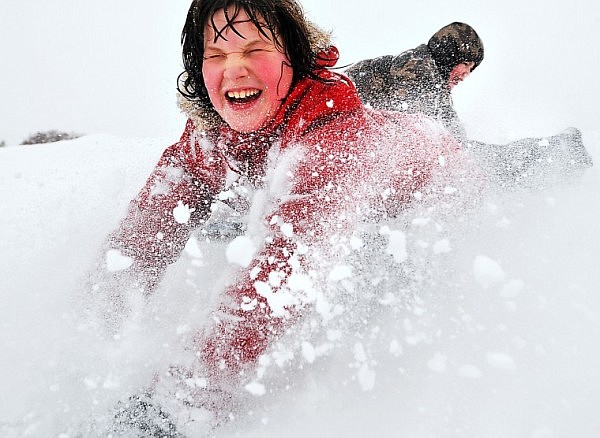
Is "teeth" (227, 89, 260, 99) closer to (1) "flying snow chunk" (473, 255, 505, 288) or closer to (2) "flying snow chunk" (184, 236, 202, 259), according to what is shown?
(2) "flying snow chunk" (184, 236, 202, 259)

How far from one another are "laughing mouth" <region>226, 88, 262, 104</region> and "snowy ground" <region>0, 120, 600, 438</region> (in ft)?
1.61

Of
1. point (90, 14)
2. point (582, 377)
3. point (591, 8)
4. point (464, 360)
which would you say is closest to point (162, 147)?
point (464, 360)

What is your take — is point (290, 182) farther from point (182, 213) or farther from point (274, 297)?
point (182, 213)

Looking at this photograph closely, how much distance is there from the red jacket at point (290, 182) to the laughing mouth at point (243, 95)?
7 centimetres

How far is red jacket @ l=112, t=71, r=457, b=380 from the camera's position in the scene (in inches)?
38.8

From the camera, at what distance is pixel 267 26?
124cm

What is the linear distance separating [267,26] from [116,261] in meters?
0.73

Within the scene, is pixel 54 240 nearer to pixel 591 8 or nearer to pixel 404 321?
pixel 404 321

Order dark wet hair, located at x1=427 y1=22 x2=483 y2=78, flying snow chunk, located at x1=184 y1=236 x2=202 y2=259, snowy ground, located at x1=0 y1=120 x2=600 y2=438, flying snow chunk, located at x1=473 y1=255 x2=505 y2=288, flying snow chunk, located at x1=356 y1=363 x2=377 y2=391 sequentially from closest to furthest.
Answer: snowy ground, located at x1=0 y1=120 x2=600 y2=438, flying snow chunk, located at x1=356 y1=363 x2=377 y2=391, flying snow chunk, located at x1=473 y1=255 x2=505 y2=288, flying snow chunk, located at x1=184 y1=236 x2=202 y2=259, dark wet hair, located at x1=427 y1=22 x2=483 y2=78

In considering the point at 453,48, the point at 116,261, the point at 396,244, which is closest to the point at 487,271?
the point at 396,244

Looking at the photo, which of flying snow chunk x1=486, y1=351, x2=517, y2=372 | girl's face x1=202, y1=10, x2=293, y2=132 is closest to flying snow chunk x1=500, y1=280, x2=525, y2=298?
flying snow chunk x1=486, y1=351, x2=517, y2=372

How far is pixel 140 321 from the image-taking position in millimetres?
1236

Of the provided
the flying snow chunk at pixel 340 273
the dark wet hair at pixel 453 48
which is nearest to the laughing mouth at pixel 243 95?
the flying snow chunk at pixel 340 273

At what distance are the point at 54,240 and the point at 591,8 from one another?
197 inches
